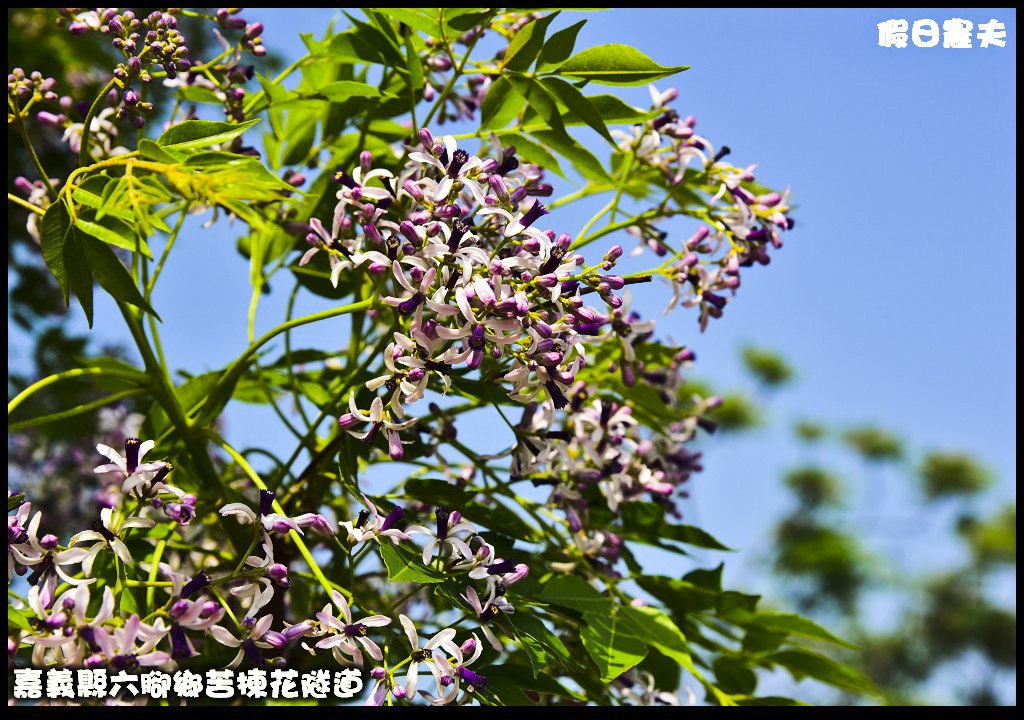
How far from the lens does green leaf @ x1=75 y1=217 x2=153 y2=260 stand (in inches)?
46.0

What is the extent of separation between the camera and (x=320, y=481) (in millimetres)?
1448

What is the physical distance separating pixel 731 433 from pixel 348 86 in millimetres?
17244

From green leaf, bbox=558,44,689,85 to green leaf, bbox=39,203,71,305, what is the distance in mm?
707

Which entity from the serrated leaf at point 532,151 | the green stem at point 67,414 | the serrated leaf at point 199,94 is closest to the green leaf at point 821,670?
the serrated leaf at point 532,151

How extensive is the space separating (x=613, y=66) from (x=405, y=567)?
2.50 ft

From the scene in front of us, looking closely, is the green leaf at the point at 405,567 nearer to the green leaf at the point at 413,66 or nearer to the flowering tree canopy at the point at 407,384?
the flowering tree canopy at the point at 407,384

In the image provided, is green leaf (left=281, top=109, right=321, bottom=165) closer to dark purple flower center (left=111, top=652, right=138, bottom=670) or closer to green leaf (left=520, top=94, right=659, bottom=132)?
green leaf (left=520, top=94, right=659, bottom=132)

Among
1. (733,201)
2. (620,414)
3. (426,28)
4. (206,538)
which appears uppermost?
(426,28)

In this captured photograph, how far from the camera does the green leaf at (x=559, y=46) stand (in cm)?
134

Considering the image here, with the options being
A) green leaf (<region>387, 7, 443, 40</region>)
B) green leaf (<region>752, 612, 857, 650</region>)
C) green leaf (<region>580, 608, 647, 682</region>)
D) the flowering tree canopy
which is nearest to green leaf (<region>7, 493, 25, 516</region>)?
the flowering tree canopy

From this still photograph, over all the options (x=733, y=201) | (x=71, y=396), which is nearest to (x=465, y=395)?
(x=733, y=201)

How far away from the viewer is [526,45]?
4.48ft

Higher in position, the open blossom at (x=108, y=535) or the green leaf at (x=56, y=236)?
the green leaf at (x=56, y=236)

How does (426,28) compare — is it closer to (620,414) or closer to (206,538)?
(620,414)
